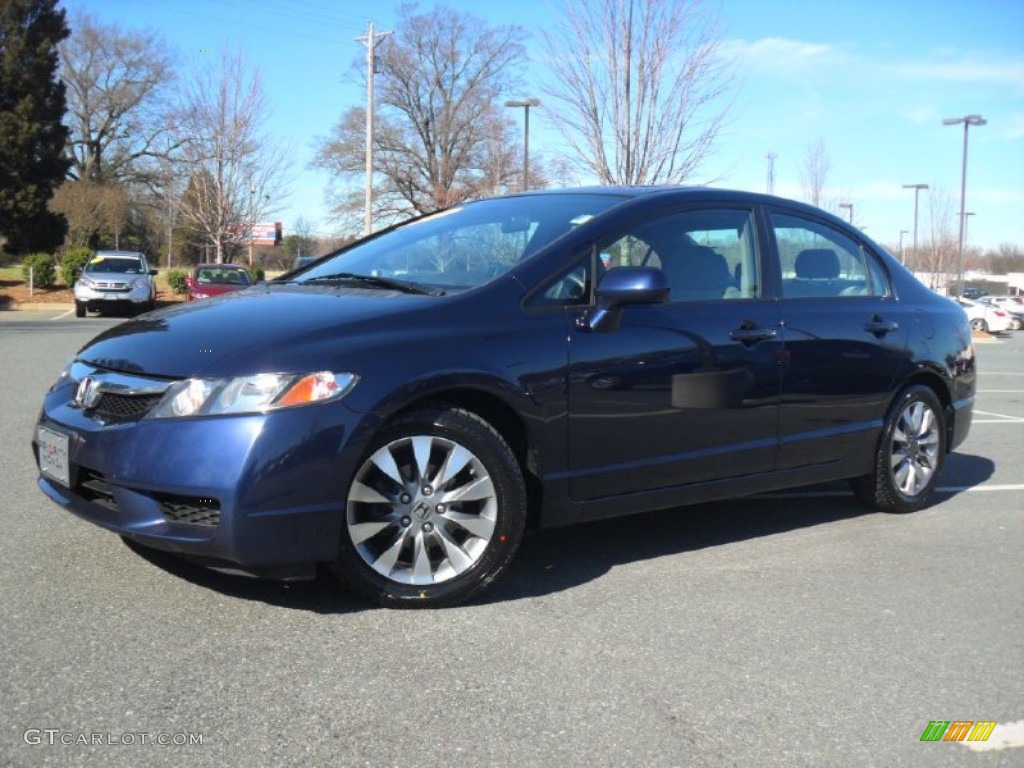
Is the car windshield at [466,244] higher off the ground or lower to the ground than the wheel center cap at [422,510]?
higher

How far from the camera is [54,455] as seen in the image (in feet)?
11.9

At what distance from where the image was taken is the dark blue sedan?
325cm

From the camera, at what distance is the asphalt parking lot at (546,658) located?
262 cm

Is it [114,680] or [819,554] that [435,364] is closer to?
[114,680]

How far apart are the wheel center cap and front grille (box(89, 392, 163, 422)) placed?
3.21 ft

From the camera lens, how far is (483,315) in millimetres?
3701

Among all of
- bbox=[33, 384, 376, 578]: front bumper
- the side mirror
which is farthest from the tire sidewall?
bbox=[33, 384, 376, 578]: front bumper

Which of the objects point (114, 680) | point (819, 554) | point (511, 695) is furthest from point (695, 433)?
point (114, 680)

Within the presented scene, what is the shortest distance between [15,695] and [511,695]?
1437mm

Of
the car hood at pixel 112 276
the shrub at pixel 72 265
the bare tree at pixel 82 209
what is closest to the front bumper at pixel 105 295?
the car hood at pixel 112 276

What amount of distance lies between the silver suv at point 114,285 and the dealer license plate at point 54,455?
22209 millimetres

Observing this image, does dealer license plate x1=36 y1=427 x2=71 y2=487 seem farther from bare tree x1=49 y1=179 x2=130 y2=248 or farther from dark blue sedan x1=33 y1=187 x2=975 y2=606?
bare tree x1=49 y1=179 x2=130 y2=248

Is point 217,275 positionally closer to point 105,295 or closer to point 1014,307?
point 105,295

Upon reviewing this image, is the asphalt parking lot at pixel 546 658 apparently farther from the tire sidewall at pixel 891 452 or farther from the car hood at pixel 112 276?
the car hood at pixel 112 276
